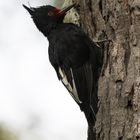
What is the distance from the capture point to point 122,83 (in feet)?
12.9

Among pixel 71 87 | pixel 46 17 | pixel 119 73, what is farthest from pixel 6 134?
pixel 119 73

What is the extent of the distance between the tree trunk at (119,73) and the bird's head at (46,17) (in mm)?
978

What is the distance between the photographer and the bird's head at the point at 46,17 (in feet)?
18.9

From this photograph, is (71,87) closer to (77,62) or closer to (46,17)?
(77,62)

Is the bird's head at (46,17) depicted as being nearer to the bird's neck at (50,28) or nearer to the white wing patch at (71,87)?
the bird's neck at (50,28)

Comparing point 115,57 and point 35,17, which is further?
point 35,17

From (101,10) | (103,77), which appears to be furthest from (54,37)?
(103,77)

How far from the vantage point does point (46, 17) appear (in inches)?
230

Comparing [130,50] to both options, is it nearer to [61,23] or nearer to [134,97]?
[134,97]

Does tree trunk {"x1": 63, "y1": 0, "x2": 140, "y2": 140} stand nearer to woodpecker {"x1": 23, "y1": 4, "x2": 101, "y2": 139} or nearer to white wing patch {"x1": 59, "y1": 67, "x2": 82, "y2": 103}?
woodpecker {"x1": 23, "y1": 4, "x2": 101, "y2": 139}

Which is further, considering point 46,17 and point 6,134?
point 6,134

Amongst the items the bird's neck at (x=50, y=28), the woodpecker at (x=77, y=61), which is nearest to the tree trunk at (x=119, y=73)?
the woodpecker at (x=77, y=61)

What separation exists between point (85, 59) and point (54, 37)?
446 mm

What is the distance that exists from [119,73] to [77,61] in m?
1.23
